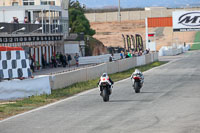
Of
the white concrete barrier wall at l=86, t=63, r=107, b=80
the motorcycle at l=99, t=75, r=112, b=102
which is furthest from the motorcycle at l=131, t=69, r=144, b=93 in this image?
the white concrete barrier wall at l=86, t=63, r=107, b=80

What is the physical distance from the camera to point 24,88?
2166 cm

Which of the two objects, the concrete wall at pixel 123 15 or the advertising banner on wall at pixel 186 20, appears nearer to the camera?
the advertising banner on wall at pixel 186 20

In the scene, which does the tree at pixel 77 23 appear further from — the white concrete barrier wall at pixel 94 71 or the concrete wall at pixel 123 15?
the white concrete barrier wall at pixel 94 71

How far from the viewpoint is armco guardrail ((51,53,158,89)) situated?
25.0 metres

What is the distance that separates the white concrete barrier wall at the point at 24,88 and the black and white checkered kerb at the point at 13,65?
121cm

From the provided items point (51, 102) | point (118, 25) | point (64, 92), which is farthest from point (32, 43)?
point (118, 25)

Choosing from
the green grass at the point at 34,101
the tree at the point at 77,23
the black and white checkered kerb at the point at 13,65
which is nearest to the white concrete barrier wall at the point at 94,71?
the green grass at the point at 34,101

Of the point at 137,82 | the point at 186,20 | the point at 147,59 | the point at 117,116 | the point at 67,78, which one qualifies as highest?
the point at 186,20

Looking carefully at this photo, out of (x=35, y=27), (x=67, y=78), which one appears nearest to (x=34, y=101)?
(x=67, y=78)

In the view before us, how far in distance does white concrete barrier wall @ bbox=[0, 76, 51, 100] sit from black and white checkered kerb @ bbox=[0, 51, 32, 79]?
47.7 inches

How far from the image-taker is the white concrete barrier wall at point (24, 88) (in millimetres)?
21125

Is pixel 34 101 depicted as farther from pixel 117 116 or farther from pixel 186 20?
pixel 186 20

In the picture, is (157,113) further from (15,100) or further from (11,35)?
(11,35)

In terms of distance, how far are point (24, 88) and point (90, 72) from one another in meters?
9.98
